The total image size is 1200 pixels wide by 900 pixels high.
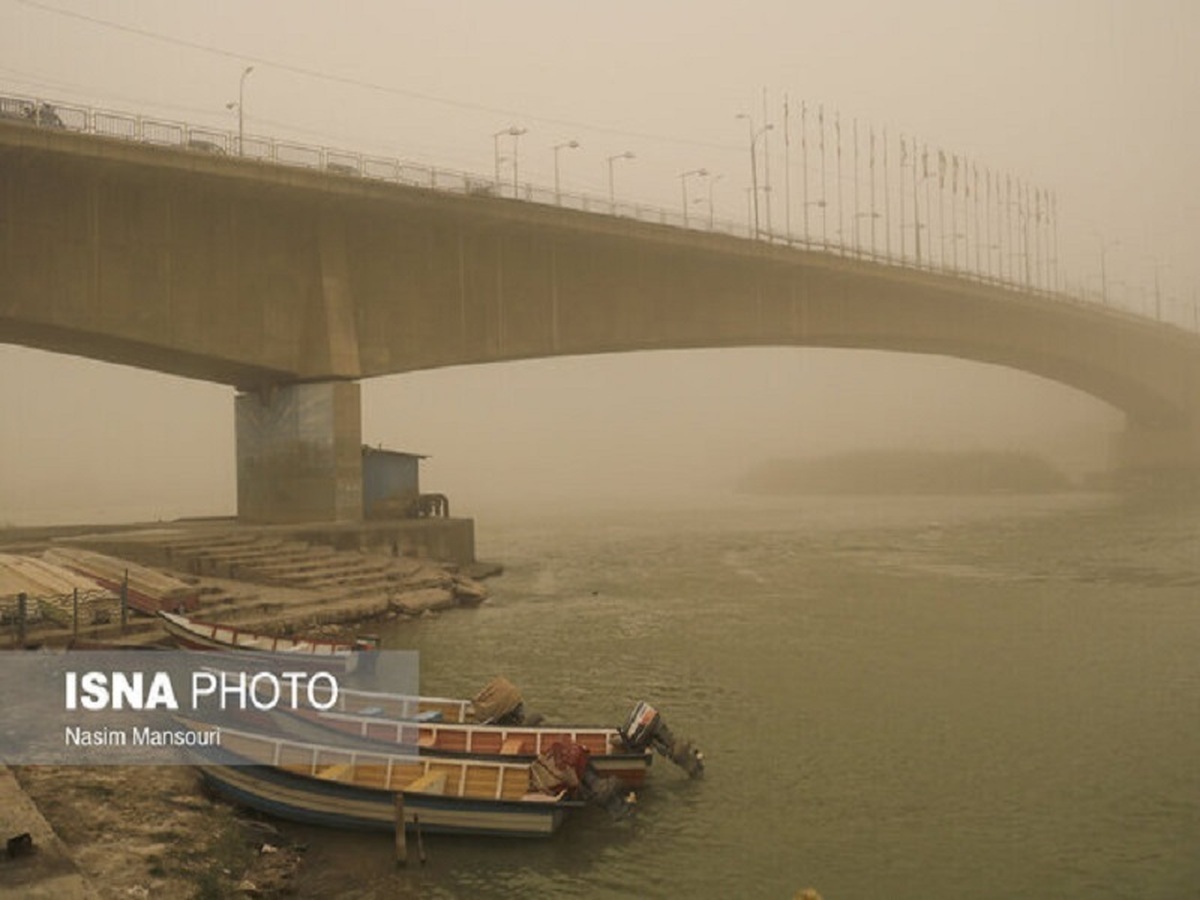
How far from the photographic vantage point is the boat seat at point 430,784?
13.8m

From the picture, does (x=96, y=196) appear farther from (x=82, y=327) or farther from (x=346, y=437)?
(x=346, y=437)

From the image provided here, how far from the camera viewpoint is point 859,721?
18672 millimetres

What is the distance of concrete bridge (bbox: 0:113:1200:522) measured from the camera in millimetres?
31781

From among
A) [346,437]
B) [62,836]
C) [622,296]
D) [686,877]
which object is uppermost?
[622,296]

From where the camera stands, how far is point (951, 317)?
67438 millimetres

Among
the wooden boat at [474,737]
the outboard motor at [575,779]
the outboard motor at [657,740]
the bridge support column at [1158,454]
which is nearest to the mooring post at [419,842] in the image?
the wooden boat at [474,737]

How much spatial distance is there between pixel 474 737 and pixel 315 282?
83.5ft

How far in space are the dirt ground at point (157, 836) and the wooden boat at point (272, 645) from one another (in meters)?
5.32

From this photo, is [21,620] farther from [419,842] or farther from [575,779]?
[575,779]

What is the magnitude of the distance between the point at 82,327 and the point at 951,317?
5194 cm

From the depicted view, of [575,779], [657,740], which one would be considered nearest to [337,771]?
[575,779]

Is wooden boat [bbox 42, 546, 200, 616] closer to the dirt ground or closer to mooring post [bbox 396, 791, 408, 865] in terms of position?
the dirt ground

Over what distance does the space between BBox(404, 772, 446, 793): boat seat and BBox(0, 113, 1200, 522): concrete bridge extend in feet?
76.7

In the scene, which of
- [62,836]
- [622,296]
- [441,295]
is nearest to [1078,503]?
Result: [622,296]
